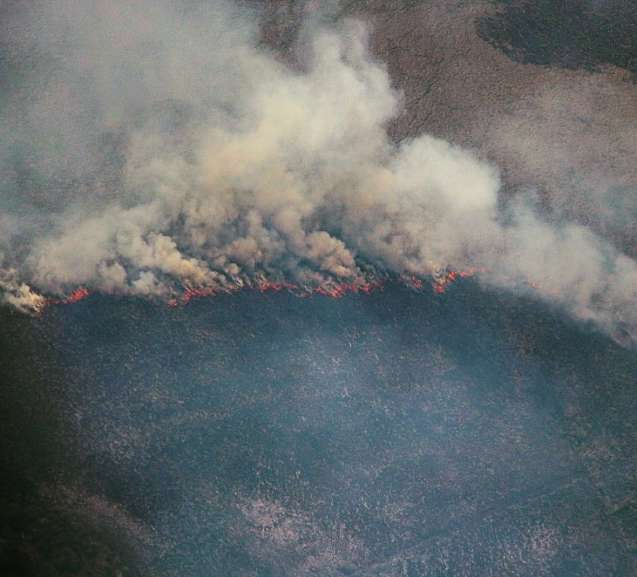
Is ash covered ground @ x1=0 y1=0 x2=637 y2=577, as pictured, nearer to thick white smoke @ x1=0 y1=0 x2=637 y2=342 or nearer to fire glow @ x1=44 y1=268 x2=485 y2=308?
fire glow @ x1=44 y1=268 x2=485 y2=308

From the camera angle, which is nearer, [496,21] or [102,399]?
[102,399]

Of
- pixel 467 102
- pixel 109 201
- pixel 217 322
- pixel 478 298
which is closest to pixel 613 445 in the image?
pixel 478 298

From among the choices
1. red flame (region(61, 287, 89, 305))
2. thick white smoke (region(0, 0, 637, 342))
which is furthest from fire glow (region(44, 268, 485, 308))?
thick white smoke (region(0, 0, 637, 342))

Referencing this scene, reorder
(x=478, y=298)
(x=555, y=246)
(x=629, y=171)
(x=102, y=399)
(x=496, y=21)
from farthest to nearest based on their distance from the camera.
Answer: (x=496, y=21), (x=629, y=171), (x=555, y=246), (x=478, y=298), (x=102, y=399)

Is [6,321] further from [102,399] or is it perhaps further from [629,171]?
[629,171]

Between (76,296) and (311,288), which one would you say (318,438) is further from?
(76,296)

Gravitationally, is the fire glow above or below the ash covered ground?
above
